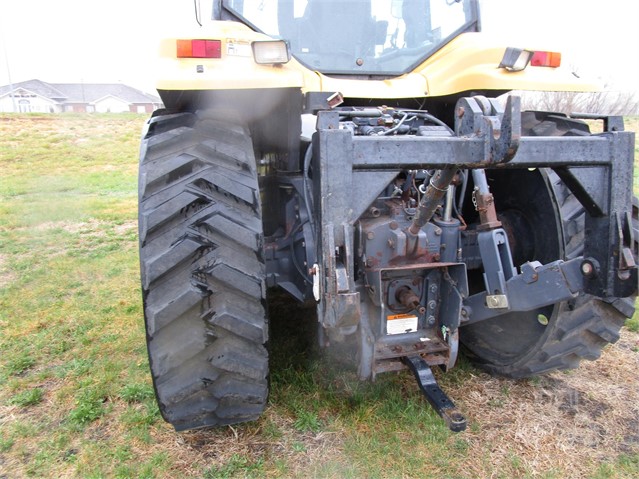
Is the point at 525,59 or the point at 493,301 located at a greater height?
the point at 525,59

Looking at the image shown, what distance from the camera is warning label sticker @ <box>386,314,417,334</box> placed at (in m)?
2.36

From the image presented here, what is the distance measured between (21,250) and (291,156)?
15.5ft

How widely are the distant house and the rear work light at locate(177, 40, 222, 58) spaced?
57792mm

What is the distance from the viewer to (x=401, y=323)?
2373mm

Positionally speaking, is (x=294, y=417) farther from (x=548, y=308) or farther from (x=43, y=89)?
(x=43, y=89)

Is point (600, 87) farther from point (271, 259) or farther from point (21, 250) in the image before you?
point (21, 250)

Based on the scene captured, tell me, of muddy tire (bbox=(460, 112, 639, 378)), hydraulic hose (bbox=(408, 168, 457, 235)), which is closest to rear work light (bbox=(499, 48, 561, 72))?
muddy tire (bbox=(460, 112, 639, 378))

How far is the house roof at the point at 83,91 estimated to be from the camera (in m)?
59.7

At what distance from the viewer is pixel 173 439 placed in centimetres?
244

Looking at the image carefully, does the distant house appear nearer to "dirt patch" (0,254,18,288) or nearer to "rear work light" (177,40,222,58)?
"dirt patch" (0,254,18,288)

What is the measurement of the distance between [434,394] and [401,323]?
353mm

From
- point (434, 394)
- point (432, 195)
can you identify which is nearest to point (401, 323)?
point (434, 394)

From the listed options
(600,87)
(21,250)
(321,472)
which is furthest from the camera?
(21,250)

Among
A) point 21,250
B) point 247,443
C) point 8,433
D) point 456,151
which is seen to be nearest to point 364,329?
point 247,443
